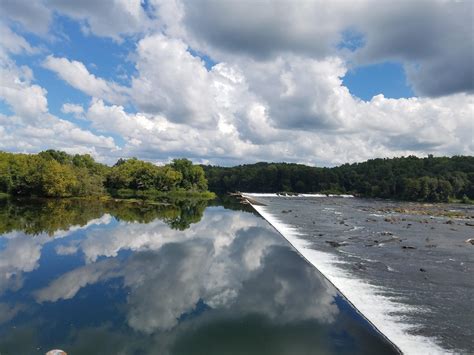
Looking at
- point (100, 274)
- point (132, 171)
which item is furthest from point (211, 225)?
point (132, 171)

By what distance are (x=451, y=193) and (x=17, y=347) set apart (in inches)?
5601

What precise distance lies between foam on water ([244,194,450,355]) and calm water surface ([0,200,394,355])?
22.3 inches

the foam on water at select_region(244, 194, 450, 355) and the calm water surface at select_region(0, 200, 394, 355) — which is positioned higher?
the foam on water at select_region(244, 194, 450, 355)

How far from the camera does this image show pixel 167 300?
19562mm

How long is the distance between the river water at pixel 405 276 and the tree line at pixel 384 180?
87.8 m

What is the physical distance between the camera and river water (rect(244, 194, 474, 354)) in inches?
624

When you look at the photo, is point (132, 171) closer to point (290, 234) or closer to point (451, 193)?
point (290, 234)

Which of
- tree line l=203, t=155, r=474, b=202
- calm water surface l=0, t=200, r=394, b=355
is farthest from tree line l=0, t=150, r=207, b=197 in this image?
tree line l=203, t=155, r=474, b=202

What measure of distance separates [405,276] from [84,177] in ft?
269

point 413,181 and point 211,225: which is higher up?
point 413,181

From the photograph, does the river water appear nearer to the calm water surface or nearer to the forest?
the calm water surface

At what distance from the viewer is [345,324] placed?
16812mm

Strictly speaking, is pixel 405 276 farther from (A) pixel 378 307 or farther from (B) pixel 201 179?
(B) pixel 201 179

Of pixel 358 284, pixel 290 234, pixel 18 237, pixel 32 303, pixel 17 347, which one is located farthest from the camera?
pixel 290 234
